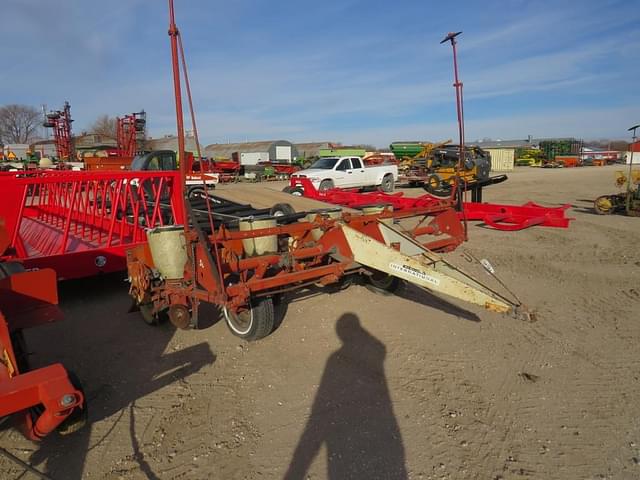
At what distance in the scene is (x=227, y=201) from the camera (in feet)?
28.0

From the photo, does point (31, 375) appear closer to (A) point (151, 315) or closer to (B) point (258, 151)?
(A) point (151, 315)

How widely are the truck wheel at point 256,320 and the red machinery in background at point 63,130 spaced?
2960 cm

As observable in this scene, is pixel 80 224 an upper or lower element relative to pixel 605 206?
upper

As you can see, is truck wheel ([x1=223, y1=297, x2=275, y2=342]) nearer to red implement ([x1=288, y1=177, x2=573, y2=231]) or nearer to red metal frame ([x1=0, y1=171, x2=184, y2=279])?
red metal frame ([x1=0, y1=171, x2=184, y2=279])

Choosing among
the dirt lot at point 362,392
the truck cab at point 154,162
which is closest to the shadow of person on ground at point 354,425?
the dirt lot at point 362,392

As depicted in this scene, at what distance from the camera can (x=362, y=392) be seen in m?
3.31

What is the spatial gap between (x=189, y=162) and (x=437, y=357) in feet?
46.8

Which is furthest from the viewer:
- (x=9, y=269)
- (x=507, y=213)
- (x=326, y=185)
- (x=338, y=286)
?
(x=326, y=185)

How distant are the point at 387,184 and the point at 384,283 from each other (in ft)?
50.5

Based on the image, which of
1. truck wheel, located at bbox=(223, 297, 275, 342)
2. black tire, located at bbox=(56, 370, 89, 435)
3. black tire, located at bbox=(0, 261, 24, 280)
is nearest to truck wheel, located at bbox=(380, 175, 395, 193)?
truck wheel, located at bbox=(223, 297, 275, 342)

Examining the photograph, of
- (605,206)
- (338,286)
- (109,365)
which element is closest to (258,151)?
(605,206)

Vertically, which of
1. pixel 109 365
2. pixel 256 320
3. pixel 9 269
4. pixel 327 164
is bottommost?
pixel 109 365

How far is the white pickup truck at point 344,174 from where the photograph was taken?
1753cm

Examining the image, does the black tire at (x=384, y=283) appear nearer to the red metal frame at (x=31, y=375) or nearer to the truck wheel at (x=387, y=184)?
the red metal frame at (x=31, y=375)
